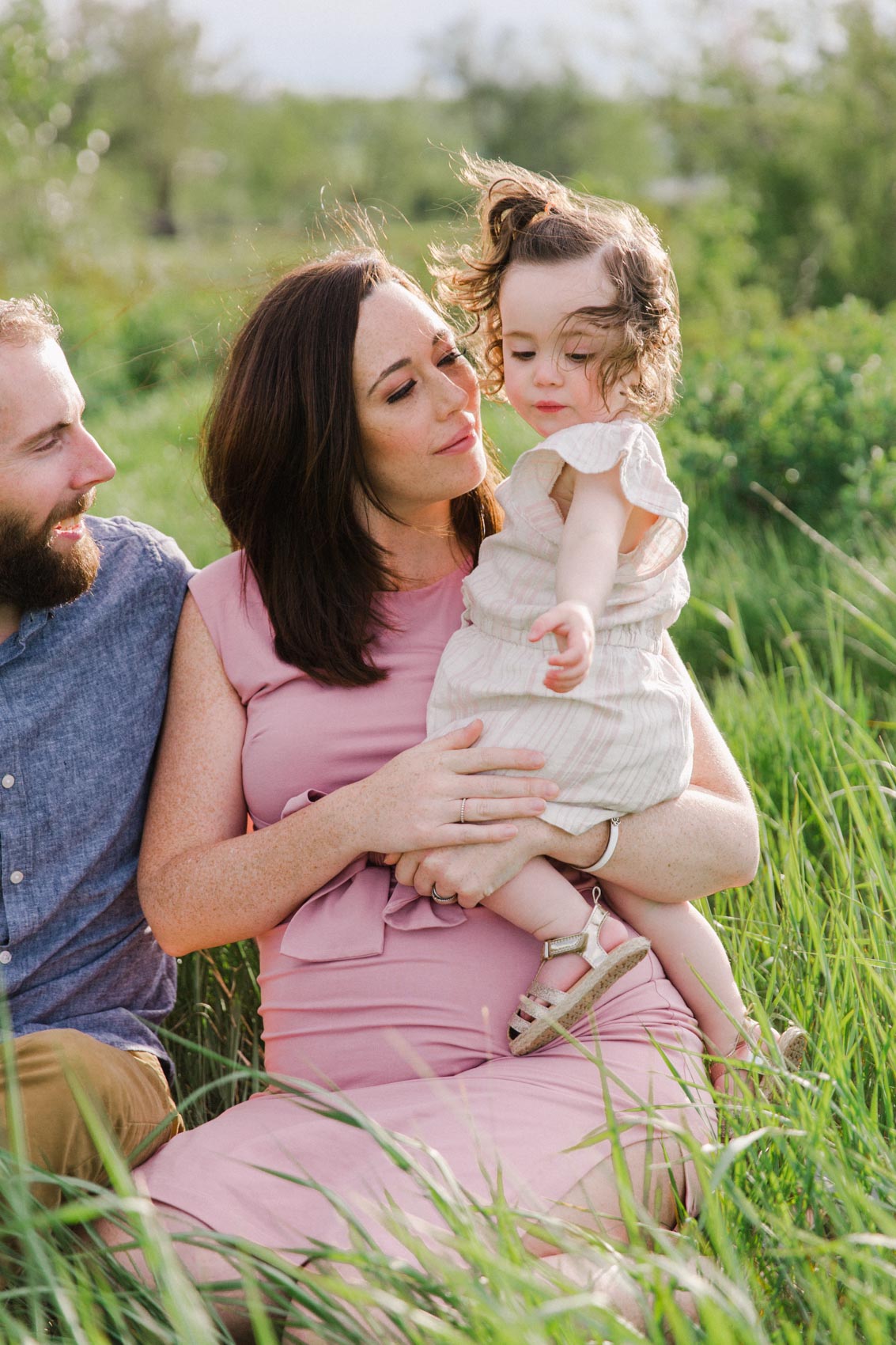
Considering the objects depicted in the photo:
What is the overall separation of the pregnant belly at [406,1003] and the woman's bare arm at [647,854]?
0.10 meters

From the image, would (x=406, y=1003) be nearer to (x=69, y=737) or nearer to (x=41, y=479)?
(x=69, y=737)

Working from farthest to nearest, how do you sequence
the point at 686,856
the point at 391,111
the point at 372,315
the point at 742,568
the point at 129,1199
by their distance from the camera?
the point at 391,111, the point at 742,568, the point at 372,315, the point at 686,856, the point at 129,1199

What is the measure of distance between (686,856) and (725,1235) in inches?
27.0

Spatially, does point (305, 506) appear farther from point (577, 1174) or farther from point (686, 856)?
point (577, 1174)

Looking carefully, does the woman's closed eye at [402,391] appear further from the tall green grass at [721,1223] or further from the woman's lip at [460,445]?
the tall green grass at [721,1223]

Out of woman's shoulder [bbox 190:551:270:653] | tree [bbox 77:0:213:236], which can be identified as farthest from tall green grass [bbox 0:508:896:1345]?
tree [bbox 77:0:213:236]

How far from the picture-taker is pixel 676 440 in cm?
484

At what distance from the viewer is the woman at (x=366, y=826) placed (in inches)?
70.5

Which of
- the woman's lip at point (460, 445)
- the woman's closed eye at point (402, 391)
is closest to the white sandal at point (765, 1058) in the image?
the woman's lip at point (460, 445)

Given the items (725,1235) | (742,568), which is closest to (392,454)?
(725,1235)

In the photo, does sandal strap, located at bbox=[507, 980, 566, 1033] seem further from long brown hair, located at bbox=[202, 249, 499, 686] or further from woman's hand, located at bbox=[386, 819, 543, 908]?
long brown hair, located at bbox=[202, 249, 499, 686]

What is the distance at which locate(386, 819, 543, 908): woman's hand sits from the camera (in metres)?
1.96

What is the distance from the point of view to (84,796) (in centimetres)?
215

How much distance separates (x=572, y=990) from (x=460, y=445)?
3.20ft
